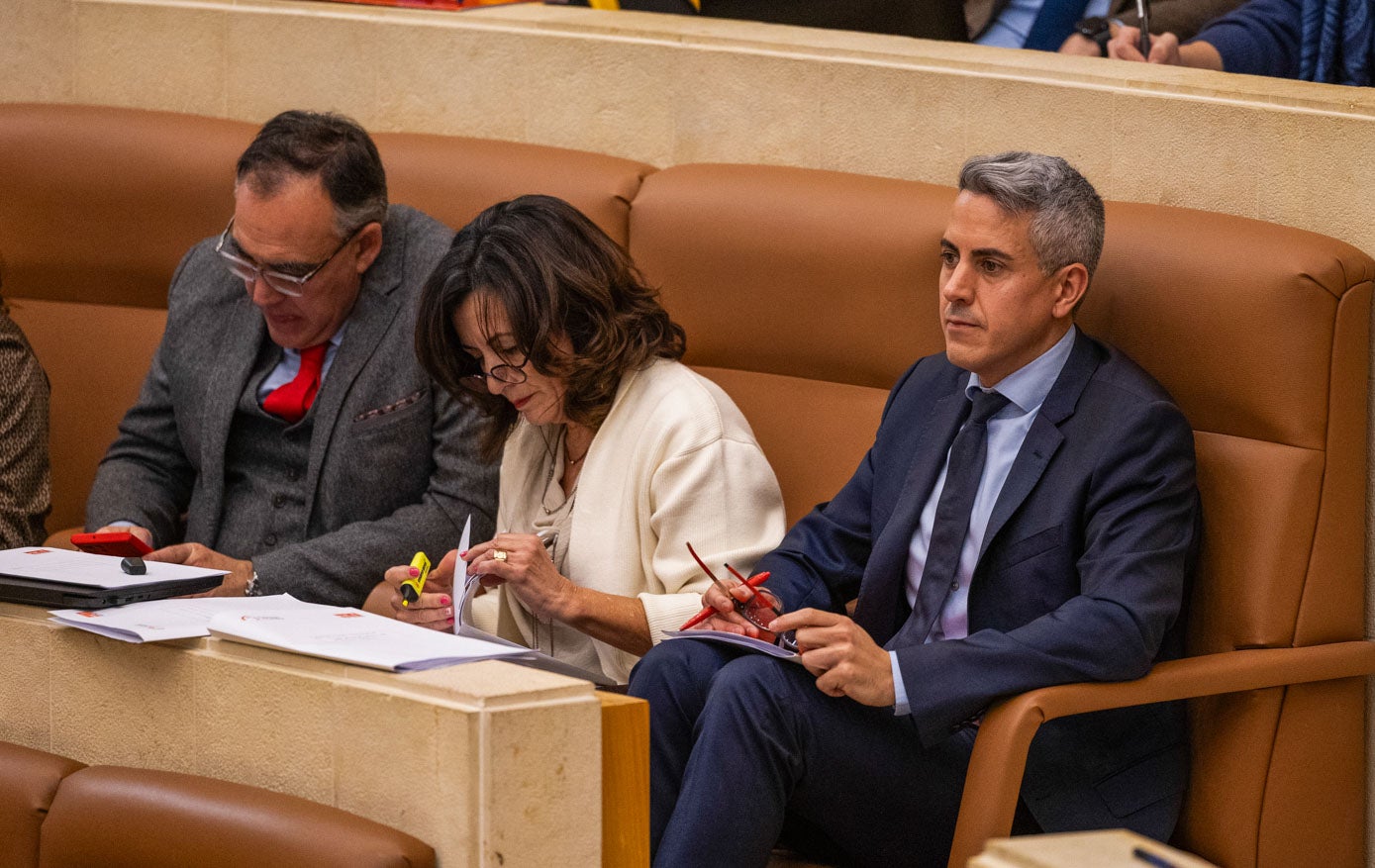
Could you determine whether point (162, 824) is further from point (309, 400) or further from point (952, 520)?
point (309, 400)

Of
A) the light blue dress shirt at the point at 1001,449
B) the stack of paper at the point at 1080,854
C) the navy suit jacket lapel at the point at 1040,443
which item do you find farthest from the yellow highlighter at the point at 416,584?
the stack of paper at the point at 1080,854

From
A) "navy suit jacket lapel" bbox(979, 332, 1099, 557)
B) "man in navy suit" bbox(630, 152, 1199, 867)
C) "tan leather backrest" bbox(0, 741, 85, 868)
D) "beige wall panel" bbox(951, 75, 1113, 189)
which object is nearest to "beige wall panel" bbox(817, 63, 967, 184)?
"beige wall panel" bbox(951, 75, 1113, 189)

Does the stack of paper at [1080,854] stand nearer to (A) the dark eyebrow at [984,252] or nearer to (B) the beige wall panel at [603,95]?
(A) the dark eyebrow at [984,252]

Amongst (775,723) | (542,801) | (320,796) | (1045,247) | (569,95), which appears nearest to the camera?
(542,801)

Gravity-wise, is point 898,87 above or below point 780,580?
above

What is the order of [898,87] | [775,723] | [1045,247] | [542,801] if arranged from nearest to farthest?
[542,801] → [775,723] → [1045,247] → [898,87]

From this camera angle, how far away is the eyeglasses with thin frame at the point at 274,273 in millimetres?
3074

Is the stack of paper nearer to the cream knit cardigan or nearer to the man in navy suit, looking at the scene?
the man in navy suit

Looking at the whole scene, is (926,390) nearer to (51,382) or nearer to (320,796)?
(320,796)

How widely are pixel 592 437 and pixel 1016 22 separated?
1530 mm

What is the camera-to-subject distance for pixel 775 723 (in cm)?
226

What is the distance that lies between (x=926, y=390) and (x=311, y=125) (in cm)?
128

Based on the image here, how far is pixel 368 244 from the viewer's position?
10.4 feet

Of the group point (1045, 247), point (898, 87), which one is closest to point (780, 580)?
point (1045, 247)
